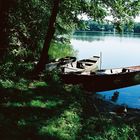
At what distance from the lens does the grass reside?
8.80 meters

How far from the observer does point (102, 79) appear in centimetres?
2009

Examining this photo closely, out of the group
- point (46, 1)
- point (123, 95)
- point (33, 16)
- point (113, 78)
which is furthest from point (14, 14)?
point (123, 95)

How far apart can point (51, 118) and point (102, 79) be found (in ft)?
34.1

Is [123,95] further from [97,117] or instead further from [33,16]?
[97,117]

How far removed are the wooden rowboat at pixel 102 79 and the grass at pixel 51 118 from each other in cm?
521

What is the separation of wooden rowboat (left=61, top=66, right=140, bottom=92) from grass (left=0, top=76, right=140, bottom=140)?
5212 mm

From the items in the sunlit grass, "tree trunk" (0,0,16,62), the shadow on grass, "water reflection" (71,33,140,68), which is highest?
"tree trunk" (0,0,16,62)

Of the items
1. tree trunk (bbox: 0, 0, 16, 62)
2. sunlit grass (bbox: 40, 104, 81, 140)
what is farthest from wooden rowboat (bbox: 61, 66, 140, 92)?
sunlit grass (bbox: 40, 104, 81, 140)

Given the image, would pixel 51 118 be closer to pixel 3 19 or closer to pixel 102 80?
pixel 3 19

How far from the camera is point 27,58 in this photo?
84.2 ft

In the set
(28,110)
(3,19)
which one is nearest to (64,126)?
(28,110)

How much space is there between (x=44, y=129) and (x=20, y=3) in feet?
37.7

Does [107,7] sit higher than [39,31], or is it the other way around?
[107,7]

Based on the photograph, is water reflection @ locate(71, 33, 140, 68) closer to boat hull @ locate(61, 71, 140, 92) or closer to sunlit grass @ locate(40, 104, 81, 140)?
boat hull @ locate(61, 71, 140, 92)
